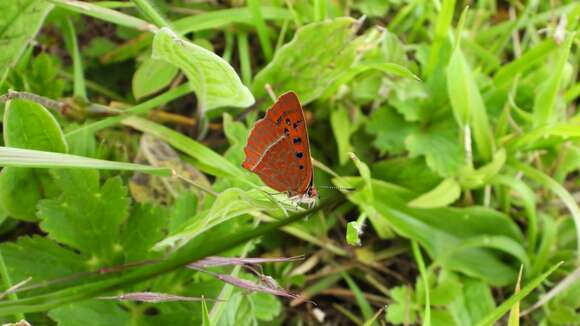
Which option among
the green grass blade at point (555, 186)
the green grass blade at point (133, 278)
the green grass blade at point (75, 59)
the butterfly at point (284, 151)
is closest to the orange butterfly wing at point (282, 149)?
the butterfly at point (284, 151)

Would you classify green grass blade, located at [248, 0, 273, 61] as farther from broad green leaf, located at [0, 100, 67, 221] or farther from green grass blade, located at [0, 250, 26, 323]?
green grass blade, located at [0, 250, 26, 323]

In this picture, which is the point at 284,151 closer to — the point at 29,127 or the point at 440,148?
the point at 29,127

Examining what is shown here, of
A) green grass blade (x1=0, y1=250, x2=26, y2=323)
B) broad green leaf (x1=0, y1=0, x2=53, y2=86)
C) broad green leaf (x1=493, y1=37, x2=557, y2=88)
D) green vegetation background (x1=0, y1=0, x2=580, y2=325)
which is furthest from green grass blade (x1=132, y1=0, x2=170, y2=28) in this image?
broad green leaf (x1=493, y1=37, x2=557, y2=88)

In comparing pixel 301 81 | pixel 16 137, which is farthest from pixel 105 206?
pixel 301 81

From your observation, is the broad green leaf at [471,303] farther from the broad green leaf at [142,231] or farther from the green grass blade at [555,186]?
the broad green leaf at [142,231]

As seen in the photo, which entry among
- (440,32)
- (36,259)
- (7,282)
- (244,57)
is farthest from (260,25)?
(7,282)
